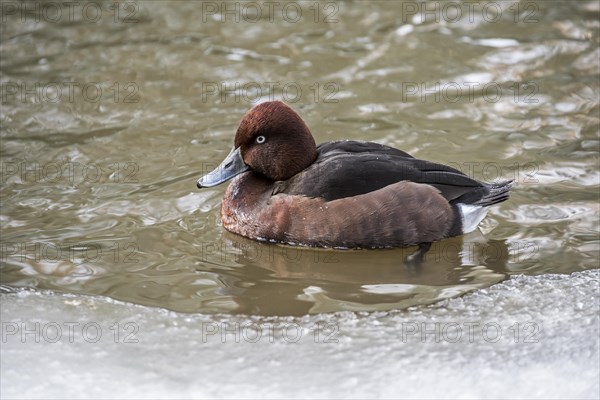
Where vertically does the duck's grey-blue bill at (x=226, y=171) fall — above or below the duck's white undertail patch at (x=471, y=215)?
above

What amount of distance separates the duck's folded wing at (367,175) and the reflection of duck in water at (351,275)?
34 centimetres

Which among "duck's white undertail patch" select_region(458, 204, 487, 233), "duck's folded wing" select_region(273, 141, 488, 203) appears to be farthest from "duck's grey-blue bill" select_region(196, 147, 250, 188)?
"duck's white undertail patch" select_region(458, 204, 487, 233)

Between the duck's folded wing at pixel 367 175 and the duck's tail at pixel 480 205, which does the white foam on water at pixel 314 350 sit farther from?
the duck's folded wing at pixel 367 175

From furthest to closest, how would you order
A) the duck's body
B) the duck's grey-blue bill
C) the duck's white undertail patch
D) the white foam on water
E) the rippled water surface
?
the duck's grey-blue bill → the duck's white undertail patch → the duck's body → the rippled water surface → the white foam on water

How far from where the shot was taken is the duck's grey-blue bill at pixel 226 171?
19.9 ft

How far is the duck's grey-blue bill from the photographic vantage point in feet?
19.9

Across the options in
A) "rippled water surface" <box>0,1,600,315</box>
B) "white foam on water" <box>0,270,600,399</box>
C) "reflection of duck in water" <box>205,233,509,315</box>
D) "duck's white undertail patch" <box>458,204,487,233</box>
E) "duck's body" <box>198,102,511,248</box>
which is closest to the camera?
"white foam on water" <box>0,270,600,399</box>

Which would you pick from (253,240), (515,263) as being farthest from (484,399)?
(253,240)

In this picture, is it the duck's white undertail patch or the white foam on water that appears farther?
the duck's white undertail patch

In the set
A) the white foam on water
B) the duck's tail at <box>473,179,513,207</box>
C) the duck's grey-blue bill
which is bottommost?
the white foam on water

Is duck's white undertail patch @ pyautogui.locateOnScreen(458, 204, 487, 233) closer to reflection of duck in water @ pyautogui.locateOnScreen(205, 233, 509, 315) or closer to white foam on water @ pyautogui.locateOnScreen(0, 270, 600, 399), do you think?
reflection of duck in water @ pyautogui.locateOnScreen(205, 233, 509, 315)

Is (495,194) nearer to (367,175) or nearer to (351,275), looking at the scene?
(367,175)

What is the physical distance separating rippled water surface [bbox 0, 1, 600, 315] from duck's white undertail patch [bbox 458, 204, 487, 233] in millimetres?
90

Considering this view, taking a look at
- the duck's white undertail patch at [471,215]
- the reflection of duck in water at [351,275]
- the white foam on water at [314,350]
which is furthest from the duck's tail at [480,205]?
the white foam on water at [314,350]
